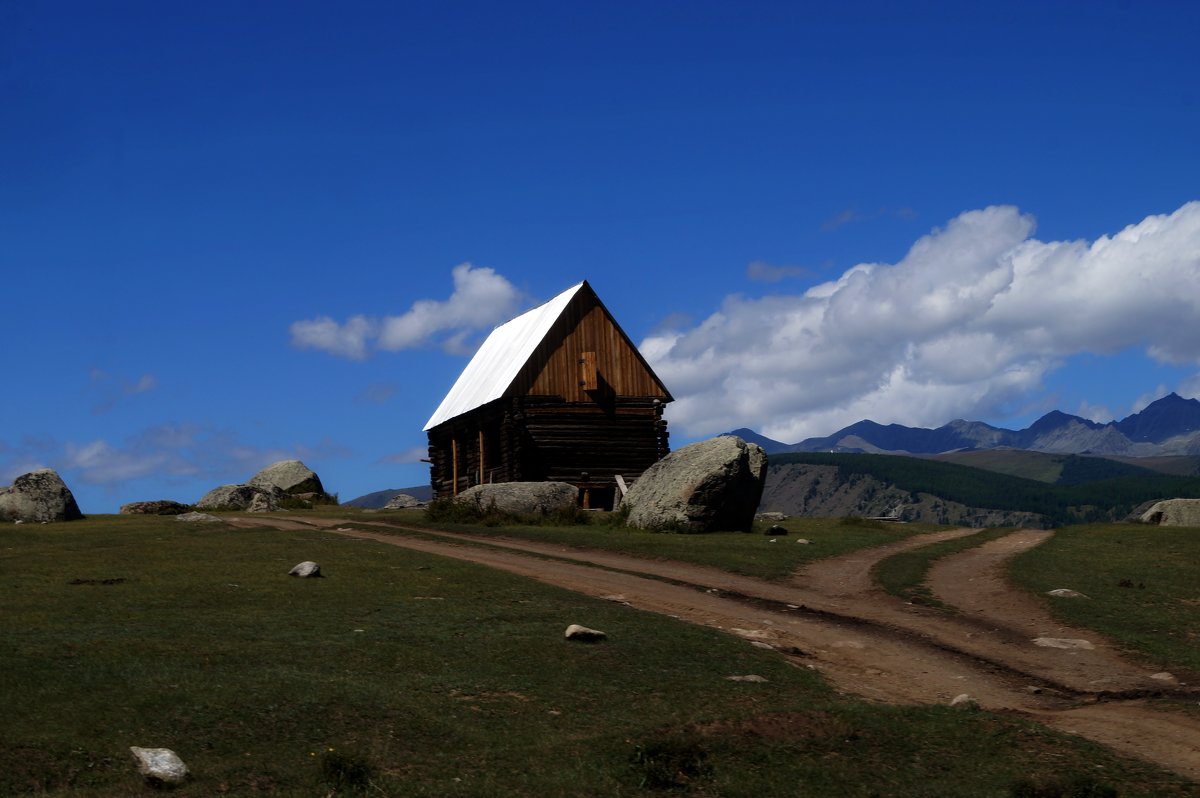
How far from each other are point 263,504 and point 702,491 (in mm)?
26354

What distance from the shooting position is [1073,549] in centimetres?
3169

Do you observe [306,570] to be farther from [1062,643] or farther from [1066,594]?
[1066,594]

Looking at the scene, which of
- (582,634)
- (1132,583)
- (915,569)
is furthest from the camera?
(915,569)

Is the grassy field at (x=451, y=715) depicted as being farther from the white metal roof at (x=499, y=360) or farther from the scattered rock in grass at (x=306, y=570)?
the white metal roof at (x=499, y=360)

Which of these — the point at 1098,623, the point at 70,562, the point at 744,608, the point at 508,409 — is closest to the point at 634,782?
the point at 744,608

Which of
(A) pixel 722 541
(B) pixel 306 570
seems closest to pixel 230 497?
(A) pixel 722 541

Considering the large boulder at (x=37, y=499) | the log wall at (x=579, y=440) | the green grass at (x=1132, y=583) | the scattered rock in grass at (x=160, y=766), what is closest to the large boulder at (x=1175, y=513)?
the green grass at (x=1132, y=583)

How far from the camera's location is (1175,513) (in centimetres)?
4409

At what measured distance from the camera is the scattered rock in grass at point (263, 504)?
5303 centimetres

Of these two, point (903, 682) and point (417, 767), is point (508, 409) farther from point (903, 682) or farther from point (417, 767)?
point (417, 767)

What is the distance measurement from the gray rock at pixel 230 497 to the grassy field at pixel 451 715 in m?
36.1

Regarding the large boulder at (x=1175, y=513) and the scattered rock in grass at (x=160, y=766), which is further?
the large boulder at (x=1175, y=513)

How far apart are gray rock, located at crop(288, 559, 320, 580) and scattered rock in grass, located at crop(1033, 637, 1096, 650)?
13.7 metres

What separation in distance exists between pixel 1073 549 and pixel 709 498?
10.7 m
